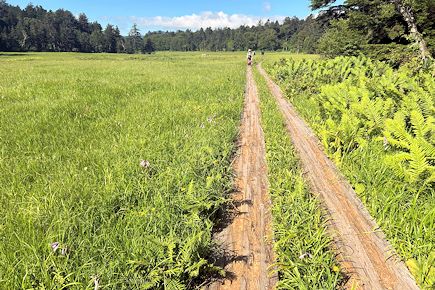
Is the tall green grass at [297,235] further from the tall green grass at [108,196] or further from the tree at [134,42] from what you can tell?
Result: the tree at [134,42]

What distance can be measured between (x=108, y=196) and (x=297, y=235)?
2.43m

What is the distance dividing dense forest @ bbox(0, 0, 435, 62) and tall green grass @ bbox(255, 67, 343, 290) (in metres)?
17.1

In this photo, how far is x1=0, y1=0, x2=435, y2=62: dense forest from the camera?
21328 millimetres

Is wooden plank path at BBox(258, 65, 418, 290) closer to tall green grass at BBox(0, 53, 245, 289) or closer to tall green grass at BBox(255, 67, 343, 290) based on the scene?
tall green grass at BBox(255, 67, 343, 290)

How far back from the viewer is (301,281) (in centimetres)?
275

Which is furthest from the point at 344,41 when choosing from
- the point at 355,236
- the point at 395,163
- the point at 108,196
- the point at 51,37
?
the point at 51,37

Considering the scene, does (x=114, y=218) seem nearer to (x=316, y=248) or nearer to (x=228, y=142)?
(x=316, y=248)

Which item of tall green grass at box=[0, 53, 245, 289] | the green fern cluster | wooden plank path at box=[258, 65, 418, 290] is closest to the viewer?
tall green grass at box=[0, 53, 245, 289]

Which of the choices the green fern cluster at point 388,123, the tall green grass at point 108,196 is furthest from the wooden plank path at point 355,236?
the tall green grass at point 108,196

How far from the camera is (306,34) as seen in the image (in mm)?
116375

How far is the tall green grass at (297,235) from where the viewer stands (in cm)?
287

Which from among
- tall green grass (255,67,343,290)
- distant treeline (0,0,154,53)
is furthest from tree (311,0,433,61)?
distant treeline (0,0,154,53)

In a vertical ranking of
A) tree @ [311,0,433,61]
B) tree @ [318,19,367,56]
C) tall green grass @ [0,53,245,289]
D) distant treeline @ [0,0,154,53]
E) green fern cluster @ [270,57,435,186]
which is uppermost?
distant treeline @ [0,0,154,53]

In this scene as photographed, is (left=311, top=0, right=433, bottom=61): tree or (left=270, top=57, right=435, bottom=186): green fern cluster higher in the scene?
(left=311, top=0, right=433, bottom=61): tree
